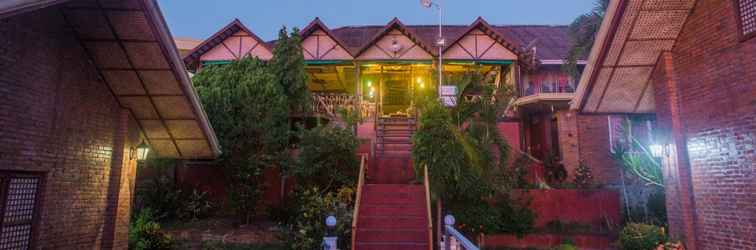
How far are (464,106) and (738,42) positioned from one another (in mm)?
6641

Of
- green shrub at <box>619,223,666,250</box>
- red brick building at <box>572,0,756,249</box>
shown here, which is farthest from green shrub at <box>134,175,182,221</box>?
green shrub at <box>619,223,666,250</box>

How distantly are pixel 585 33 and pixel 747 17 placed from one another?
8.51m

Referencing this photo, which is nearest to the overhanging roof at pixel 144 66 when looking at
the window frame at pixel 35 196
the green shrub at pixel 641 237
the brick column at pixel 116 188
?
the brick column at pixel 116 188

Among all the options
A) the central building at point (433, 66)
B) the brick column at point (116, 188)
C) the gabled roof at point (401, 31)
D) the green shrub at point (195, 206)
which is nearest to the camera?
the brick column at point (116, 188)

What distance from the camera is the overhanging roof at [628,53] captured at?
7855 millimetres

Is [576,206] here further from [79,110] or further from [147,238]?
[79,110]

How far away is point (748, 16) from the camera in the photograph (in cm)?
663

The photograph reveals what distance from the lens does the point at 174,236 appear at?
12281 mm

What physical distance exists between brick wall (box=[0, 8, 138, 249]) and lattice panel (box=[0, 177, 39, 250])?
0.14m

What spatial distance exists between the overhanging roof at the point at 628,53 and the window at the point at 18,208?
9774 millimetres

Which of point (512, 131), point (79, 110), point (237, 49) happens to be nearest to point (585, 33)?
point (512, 131)

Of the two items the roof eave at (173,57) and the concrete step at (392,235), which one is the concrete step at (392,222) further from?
the roof eave at (173,57)

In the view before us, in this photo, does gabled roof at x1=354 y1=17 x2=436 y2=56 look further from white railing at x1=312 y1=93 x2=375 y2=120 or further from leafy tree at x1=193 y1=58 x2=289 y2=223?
leafy tree at x1=193 y1=58 x2=289 y2=223

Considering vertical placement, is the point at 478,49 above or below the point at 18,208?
above
